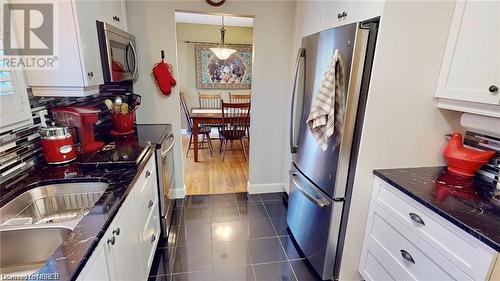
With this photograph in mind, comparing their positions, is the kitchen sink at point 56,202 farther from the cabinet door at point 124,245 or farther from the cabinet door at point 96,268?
the cabinet door at point 96,268

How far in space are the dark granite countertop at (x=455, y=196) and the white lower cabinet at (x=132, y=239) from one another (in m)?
1.36

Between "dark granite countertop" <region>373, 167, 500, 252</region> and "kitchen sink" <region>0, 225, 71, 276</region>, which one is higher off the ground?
"dark granite countertop" <region>373, 167, 500, 252</region>

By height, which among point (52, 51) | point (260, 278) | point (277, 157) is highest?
point (52, 51)

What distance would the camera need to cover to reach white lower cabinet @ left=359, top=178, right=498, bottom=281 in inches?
38.4

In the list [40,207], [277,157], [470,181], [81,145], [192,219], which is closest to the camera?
[40,207]

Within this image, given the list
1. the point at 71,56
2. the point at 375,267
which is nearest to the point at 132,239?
the point at 71,56

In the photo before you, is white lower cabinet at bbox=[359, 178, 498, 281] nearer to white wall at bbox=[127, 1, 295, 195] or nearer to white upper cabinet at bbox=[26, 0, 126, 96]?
white wall at bbox=[127, 1, 295, 195]

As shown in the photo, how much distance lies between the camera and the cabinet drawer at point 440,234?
0.94 m

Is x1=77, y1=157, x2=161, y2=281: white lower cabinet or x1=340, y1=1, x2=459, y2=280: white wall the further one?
x1=340, y1=1, x2=459, y2=280: white wall

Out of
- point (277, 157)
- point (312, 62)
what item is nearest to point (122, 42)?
point (312, 62)

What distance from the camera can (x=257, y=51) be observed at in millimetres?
2465

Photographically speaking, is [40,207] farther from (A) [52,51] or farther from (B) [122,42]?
(B) [122,42]

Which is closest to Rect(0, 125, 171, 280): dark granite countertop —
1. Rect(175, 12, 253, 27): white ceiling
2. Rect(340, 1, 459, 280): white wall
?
Rect(340, 1, 459, 280): white wall

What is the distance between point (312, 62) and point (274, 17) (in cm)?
100
